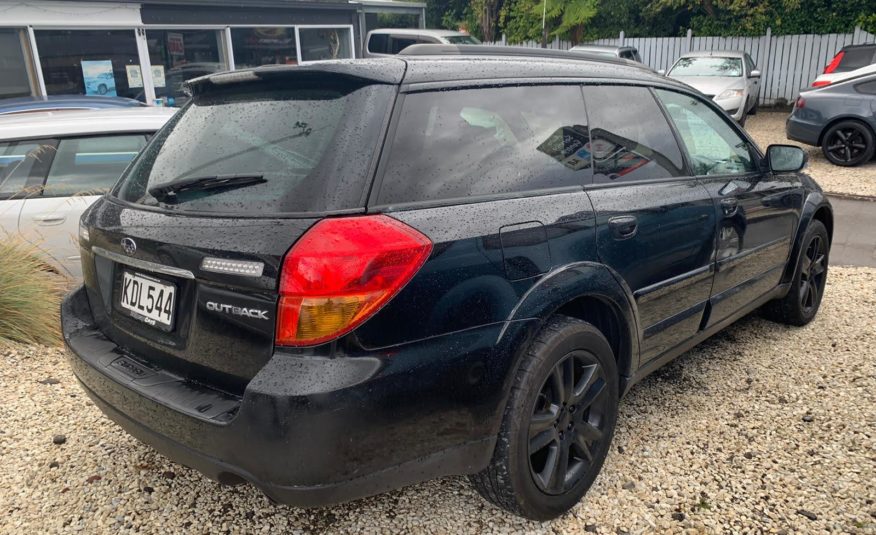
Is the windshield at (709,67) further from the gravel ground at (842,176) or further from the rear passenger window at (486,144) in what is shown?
the rear passenger window at (486,144)

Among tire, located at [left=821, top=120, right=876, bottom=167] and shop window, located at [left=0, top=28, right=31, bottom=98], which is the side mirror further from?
shop window, located at [left=0, top=28, right=31, bottom=98]

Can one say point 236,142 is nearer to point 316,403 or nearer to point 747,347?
point 316,403

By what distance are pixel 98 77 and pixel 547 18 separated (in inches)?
521

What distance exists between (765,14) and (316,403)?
64.4ft

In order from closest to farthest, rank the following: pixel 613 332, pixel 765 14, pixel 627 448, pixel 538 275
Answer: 1. pixel 538 275
2. pixel 613 332
3. pixel 627 448
4. pixel 765 14

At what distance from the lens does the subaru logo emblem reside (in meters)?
2.29

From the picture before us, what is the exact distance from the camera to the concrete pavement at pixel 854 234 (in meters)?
6.45

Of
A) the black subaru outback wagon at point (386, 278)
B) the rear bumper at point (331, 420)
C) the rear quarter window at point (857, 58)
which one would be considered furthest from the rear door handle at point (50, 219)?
the rear quarter window at point (857, 58)

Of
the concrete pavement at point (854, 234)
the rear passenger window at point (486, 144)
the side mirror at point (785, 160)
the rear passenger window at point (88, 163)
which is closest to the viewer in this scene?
the rear passenger window at point (486, 144)

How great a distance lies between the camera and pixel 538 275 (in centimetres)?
233

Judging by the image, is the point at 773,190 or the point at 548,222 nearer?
the point at 548,222

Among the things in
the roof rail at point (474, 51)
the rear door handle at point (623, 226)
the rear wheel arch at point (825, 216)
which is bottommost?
the rear wheel arch at point (825, 216)

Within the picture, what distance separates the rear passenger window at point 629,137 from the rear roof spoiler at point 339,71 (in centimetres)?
98

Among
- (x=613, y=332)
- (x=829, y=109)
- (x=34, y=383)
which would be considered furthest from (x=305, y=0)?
(x=613, y=332)
